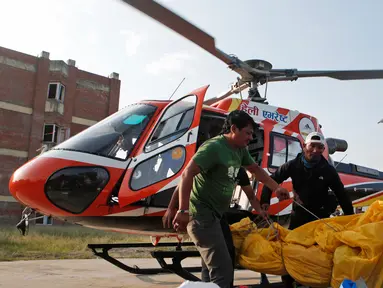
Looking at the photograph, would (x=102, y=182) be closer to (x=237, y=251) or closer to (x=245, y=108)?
(x=237, y=251)

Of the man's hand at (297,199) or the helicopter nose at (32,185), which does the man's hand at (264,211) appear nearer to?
the man's hand at (297,199)

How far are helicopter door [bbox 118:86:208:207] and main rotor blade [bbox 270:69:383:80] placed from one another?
7.78 feet

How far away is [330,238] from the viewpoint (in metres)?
3.45

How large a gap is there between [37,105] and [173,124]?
→ 74.8 feet

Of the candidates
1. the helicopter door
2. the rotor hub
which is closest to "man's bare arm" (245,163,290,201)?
the helicopter door

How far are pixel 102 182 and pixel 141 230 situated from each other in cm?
97

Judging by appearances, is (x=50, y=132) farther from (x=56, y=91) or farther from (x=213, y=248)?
(x=213, y=248)

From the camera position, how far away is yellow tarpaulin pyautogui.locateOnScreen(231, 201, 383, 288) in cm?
319

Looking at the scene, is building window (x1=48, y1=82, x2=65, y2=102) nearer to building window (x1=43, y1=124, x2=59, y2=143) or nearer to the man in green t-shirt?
building window (x1=43, y1=124, x2=59, y2=143)

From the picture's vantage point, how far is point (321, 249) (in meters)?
3.47

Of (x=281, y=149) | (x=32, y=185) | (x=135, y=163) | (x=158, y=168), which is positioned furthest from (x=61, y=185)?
(x=281, y=149)

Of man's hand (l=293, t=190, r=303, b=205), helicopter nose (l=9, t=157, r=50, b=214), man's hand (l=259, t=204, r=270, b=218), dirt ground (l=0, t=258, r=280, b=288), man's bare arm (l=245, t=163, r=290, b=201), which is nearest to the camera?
man's bare arm (l=245, t=163, r=290, b=201)

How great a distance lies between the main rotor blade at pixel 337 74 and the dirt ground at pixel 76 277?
353 cm

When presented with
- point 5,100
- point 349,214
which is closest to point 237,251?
point 349,214
